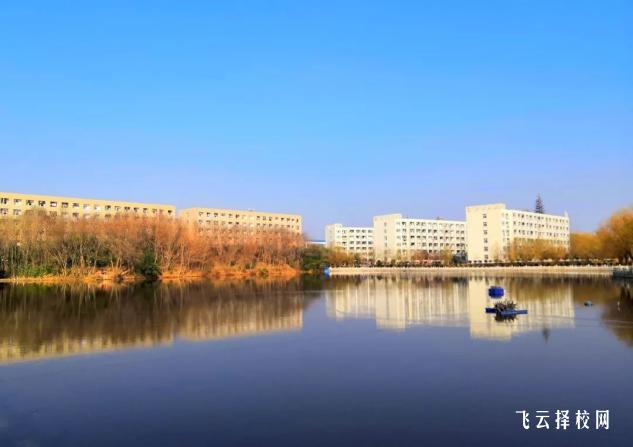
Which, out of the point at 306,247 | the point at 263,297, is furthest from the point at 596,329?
the point at 306,247

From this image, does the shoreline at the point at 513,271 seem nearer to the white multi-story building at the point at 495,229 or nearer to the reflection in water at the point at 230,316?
the white multi-story building at the point at 495,229

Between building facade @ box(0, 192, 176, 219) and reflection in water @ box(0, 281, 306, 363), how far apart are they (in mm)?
36372

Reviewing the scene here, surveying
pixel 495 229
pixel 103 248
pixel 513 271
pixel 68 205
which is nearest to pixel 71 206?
pixel 68 205

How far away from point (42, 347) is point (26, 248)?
41.0 meters

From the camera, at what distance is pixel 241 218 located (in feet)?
315

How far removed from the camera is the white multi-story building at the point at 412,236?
356 ft

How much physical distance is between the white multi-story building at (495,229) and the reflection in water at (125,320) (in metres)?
65.9

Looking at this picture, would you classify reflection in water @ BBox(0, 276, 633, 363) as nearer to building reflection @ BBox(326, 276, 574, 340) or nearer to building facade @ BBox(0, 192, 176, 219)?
building reflection @ BBox(326, 276, 574, 340)

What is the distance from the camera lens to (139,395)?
9781 millimetres

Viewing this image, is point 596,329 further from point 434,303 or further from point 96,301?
point 96,301

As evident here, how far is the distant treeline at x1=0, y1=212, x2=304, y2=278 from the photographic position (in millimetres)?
50594

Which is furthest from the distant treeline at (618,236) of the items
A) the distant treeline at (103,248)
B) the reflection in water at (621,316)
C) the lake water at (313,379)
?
the distant treeline at (103,248)

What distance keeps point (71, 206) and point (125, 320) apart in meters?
60.0

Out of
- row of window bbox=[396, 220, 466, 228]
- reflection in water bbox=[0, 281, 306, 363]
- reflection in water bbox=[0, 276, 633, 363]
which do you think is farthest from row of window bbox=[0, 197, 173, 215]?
row of window bbox=[396, 220, 466, 228]
